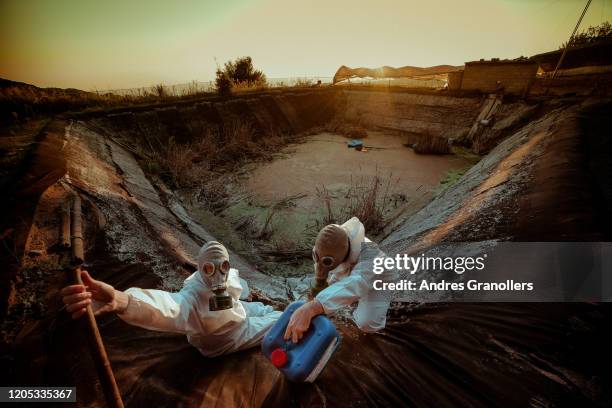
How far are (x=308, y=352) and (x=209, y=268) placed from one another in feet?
2.30

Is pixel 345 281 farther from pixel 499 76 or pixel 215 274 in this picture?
pixel 499 76

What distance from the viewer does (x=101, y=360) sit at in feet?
3.38

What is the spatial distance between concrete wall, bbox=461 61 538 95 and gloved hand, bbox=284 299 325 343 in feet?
36.3

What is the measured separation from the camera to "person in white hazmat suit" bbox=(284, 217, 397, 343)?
4.75 ft

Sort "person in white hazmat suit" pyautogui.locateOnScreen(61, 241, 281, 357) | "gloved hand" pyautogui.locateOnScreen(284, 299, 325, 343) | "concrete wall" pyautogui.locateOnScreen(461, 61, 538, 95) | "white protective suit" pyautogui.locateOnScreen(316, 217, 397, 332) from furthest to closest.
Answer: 1. "concrete wall" pyautogui.locateOnScreen(461, 61, 538, 95)
2. "white protective suit" pyautogui.locateOnScreen(316, 217, 397, 332)
3. "gloved hand" pyautogui.locateOnScreen(284, 299, 325, 343)
4. "person in white hazmat suit" pyautogui.locateOnScreen(61, 241, 281, 357)

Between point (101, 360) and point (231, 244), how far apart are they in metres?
3.32

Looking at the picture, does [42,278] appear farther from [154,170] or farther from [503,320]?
[154,170]

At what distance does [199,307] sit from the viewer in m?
1.53

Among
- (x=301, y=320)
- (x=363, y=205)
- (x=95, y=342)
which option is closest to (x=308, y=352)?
(x=301, y=320)

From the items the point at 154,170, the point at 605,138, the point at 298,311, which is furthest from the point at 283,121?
the point at 298,311

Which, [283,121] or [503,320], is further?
[283,121]

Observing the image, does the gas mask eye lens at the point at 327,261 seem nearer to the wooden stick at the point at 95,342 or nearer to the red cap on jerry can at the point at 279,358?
the red cap on jerry can at the point at 279,358

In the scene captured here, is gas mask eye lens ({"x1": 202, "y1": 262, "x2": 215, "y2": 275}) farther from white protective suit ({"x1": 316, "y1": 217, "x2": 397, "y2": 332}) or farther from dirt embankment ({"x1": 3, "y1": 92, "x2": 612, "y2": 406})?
white protective suit ({"x1": 316, "y1": 217, "x2": 397, "y2": 332})

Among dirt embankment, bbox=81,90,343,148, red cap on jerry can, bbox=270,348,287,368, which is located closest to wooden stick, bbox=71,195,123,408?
red cap on jerry can, bbox=270,348,287,368
